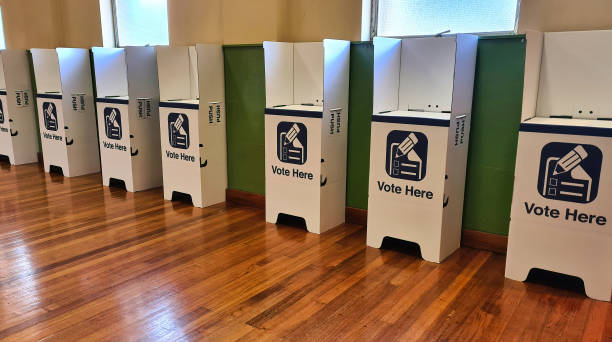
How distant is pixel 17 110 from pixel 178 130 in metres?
2.80

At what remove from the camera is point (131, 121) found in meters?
4.38

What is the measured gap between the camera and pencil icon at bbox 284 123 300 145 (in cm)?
340

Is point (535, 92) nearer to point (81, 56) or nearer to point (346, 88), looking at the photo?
point (346, 88)

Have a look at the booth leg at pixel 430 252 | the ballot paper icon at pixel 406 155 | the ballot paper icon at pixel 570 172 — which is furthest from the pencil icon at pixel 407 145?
the ballot paper icon at pixel 570 172

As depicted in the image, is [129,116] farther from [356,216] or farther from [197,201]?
[356,216]

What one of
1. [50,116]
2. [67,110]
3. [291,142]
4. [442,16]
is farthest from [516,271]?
[50,116]

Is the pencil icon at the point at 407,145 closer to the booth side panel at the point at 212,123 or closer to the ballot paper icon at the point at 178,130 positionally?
the booth side panel at the point at 212,123

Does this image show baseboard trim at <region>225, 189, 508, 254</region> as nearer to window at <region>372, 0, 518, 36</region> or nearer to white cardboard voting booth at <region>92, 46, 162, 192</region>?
white cardboard voting booth at <region>92, 46, 162, 192</region>

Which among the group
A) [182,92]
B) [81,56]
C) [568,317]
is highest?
[81,56]

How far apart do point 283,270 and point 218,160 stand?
1650 mm

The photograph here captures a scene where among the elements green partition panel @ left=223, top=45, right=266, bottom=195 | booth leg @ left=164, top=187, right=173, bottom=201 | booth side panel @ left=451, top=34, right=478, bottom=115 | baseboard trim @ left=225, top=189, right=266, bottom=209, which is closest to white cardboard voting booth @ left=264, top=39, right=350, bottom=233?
green partition panel @ left=223, top=45, right=266, bottom=195

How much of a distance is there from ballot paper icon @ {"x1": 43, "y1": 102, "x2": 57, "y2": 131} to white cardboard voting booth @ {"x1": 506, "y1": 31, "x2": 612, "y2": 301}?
4541mm

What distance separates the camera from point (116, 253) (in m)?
3.02

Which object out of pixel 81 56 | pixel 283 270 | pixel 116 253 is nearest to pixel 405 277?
pixel 283 270
